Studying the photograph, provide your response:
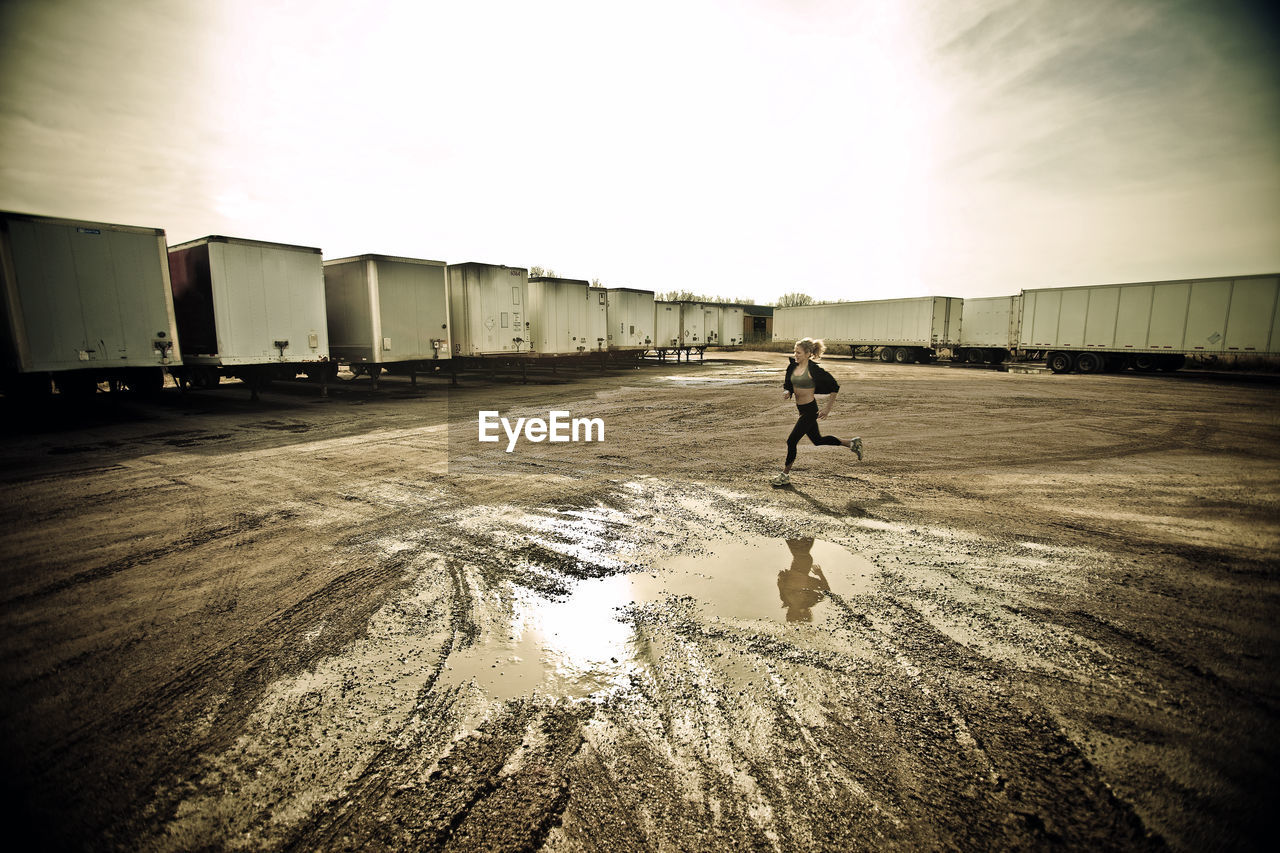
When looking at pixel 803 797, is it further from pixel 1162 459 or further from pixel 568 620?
pixel 1162 459

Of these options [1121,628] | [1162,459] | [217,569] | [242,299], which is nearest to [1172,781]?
[1121,628]

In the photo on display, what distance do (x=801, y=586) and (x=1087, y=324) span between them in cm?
2957

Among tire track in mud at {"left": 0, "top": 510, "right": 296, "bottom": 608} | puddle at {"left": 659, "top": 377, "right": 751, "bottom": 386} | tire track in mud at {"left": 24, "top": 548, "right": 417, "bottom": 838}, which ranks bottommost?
tire track in mud at {"left": 24, "top": 548, "right": 417, "bottom": 838}

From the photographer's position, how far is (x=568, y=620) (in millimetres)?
3844

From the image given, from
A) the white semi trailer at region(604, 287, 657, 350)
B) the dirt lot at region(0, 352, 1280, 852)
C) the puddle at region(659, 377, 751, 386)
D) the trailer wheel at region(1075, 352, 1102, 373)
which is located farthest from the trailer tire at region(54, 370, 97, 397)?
the trailer wheel at region(1075, 352, 1102, 373)

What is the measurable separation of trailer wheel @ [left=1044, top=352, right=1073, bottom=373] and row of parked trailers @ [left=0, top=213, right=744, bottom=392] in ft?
84.3

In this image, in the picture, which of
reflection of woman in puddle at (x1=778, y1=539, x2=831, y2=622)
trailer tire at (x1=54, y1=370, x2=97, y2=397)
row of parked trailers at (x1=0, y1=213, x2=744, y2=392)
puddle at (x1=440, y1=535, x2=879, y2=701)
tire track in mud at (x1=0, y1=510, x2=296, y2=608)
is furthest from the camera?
trailer tire at (x1=54, y1=370, x2=97, y2=397)

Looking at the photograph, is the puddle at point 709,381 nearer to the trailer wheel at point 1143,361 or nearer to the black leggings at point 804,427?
the black leggings at point 804,427

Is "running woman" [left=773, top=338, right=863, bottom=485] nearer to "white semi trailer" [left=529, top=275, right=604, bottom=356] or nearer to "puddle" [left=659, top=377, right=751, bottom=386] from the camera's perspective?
"puddle" [left=659, top=377, right=751, bottom=386]

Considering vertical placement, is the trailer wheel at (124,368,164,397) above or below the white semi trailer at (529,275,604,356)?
below

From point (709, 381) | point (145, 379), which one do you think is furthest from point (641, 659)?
point (709, 381)

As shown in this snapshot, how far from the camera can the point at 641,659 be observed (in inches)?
133

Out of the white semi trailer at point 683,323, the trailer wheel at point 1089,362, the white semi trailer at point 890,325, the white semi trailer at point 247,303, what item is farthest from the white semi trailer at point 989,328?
the white semi trailer at point 247,303

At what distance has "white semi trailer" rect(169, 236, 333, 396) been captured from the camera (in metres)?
12.5
